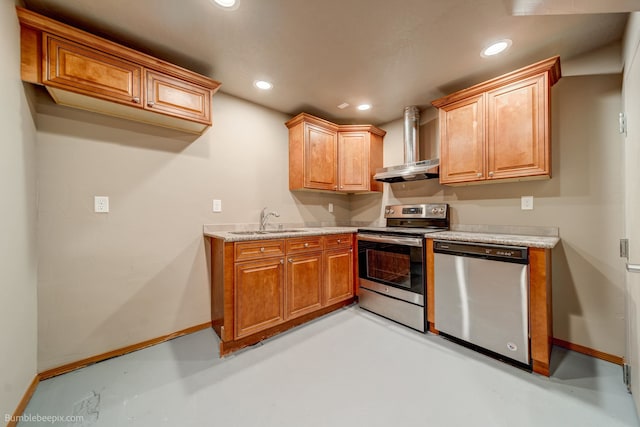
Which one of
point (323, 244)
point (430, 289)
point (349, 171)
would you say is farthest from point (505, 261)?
point (349, 171)

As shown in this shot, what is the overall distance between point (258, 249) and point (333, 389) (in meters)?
1.19

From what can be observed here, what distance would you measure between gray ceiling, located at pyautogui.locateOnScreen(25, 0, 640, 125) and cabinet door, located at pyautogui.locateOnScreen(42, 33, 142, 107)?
21 cm

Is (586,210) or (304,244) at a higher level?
(586,210)

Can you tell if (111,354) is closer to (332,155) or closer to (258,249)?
(258,249)

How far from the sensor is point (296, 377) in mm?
1715

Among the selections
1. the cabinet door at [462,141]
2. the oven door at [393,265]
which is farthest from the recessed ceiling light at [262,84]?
the oven door at [393,265]

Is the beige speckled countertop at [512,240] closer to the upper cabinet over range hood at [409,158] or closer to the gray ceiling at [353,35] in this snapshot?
the upper cabinet over range hood at [409,158]

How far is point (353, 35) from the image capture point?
5.87 feet

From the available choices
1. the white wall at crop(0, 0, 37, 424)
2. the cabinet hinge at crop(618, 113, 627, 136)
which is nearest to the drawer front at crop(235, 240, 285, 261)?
the white wall at crop(0, 0, 37, 424)

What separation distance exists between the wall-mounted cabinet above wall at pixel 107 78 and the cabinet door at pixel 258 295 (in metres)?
1.37

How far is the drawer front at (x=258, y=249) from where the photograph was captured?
6.72 ft

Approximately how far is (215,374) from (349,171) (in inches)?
102

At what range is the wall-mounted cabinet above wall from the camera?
152 centimetres

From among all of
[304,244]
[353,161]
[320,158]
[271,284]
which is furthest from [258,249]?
[353,161]
